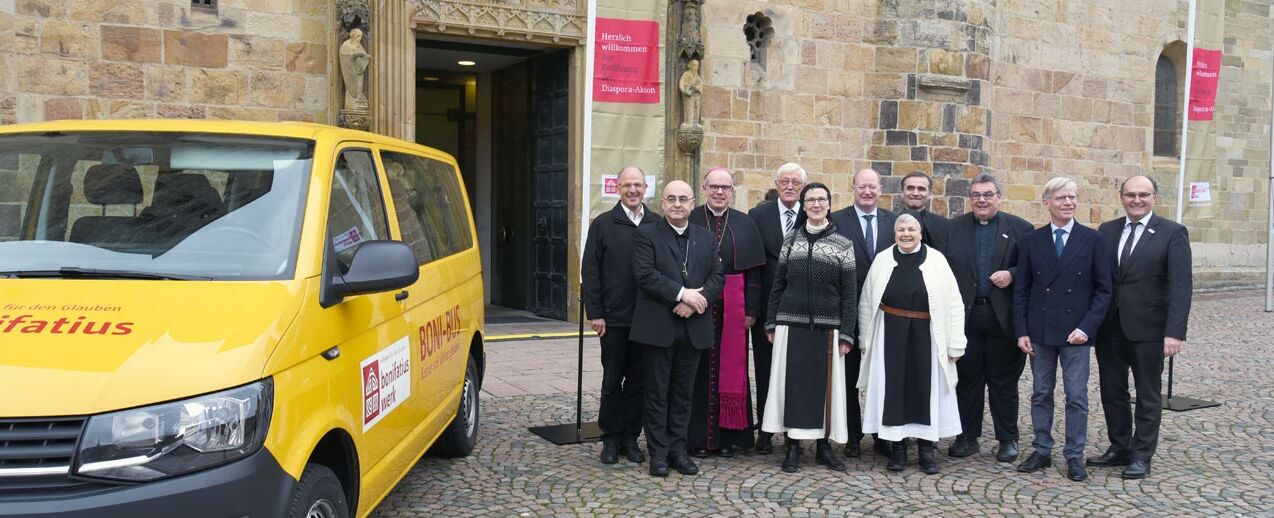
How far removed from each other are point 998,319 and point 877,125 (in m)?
8.45

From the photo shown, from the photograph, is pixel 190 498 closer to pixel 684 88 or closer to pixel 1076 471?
pixel 1076 471

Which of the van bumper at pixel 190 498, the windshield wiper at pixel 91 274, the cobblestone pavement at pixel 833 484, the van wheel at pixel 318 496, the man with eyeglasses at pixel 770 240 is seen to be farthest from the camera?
the man with eyeglasses at pixel 770 240

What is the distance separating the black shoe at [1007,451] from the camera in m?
6.28

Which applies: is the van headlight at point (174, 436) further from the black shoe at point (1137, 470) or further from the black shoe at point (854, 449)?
the black shoe at point (1137, 470)

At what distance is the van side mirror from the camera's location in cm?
345

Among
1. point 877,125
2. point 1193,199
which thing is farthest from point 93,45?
point 1193,199

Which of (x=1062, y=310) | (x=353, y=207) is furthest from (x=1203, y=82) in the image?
(x=353, y=207)

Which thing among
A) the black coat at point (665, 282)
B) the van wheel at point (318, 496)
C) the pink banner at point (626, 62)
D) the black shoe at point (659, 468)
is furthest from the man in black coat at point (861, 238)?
the pink banner at point (626, 62)

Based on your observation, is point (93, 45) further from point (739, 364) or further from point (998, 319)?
point (998, 319)

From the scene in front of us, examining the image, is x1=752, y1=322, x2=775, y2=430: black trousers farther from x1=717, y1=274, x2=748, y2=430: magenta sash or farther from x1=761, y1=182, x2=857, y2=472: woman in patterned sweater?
x1=761, y1=182, x2=857, y2=472: woman in patterned sweater

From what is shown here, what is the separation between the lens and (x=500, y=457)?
6.10m

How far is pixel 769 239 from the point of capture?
647cm

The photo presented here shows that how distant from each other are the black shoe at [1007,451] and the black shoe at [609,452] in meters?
2.39

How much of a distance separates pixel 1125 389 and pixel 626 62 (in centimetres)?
772
